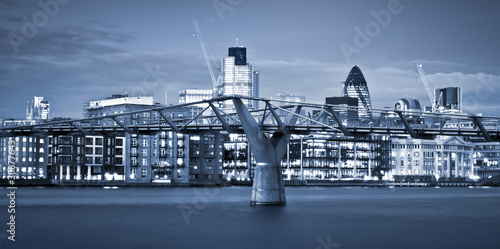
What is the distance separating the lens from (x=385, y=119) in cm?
8088

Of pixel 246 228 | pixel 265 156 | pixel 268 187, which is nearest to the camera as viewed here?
pixel 246 228

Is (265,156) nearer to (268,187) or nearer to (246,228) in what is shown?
(268,187)

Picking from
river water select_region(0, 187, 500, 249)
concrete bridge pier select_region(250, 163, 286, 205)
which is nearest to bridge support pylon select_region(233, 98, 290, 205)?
concrete bridge pier select_region(250, 163, 286, 205)

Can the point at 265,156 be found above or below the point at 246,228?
above

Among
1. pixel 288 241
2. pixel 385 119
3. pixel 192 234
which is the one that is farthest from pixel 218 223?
pixel 385 119

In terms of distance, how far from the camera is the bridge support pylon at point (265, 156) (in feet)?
258

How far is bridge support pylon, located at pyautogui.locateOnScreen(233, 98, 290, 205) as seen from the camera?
78.8m

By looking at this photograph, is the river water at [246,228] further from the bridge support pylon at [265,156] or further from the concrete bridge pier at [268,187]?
the bridge support pylon at [265,156]

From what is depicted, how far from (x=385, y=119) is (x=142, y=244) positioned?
3473 cm

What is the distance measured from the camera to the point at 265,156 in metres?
79.3

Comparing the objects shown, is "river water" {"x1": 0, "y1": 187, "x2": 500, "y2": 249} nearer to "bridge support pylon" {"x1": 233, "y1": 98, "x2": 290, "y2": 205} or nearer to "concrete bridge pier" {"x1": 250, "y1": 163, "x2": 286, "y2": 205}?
"concrete bridge pier" {"x1": 250, "y1": 163, "x2": 286, "y2": 205}

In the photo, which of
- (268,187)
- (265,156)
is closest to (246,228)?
(265,156)

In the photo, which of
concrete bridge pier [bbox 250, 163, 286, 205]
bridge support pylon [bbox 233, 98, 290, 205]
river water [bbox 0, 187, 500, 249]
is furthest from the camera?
concrete bridge pier [bbox 250, 163, 286, 205]

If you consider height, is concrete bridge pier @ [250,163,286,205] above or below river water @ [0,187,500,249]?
above
